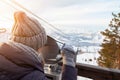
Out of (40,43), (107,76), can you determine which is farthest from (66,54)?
(107,76)

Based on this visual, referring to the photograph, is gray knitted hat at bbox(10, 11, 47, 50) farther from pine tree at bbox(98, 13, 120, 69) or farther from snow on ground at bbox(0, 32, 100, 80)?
pine tree at bbox(98, 13, 120, 69)

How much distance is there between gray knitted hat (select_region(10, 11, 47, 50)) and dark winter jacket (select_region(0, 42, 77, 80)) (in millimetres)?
169

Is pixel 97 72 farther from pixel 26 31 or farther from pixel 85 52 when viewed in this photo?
pixel 85 52

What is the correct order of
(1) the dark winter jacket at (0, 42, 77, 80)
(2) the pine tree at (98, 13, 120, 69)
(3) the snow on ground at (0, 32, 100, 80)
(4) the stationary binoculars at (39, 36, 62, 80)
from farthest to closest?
1. (2) the pine tree at (98, 13, 120, 69)
2. (4) the stationary binoculars at (39, 36, 62, 80)
3. (3) the snow on ground at (0, 32, 100, 80)
4. (1) the dark winter jacket at (0, 42, 77, 80)

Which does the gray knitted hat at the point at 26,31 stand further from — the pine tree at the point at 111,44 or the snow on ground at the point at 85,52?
the pine tree at the point at 111,44

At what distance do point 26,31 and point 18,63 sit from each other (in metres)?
0.28

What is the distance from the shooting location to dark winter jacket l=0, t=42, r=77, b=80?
1279mm

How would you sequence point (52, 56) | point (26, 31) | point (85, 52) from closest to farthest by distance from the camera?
point (26, 31) → point (52, 56) → point (85, 52)

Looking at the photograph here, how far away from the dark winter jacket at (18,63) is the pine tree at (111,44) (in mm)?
22264

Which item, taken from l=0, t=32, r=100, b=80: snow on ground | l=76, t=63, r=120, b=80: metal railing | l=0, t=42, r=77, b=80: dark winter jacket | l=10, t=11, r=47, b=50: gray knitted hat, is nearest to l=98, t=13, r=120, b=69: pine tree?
l=0, t=32, r=100, b=80: snow on ground

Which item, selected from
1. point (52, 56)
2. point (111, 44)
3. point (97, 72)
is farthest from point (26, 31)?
point (111, 44)

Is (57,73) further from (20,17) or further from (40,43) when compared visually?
(20,17)

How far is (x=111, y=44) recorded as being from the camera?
2458cm

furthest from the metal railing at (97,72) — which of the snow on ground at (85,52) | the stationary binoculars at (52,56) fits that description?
the stationary binoculars at (52,56)
